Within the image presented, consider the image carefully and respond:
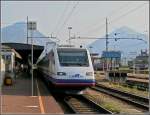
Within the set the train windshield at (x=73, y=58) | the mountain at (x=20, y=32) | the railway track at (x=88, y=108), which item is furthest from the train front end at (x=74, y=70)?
the mountain at (x=20, y=32)

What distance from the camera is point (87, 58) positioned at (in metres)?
24.6

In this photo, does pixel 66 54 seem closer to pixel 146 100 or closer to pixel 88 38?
pixel 146 100

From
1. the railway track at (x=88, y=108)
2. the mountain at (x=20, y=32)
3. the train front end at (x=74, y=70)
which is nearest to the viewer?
the railway track at (x=88, y=108)

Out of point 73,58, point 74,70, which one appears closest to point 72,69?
point 74,70

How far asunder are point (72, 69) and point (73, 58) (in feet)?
3.19

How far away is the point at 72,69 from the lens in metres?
23.8

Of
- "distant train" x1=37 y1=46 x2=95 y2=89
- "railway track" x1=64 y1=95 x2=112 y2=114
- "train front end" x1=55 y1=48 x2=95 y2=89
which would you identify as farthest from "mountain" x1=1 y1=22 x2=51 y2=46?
"railway track" x1=64 y1=95 x2=112 y2=114

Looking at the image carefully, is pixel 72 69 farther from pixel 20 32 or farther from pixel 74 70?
pixel 20 32

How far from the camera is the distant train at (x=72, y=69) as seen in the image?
2362 cm

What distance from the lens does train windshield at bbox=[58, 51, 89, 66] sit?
2431 cm

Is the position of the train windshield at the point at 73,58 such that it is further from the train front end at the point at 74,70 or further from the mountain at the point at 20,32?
the mountain at the point at 20,32

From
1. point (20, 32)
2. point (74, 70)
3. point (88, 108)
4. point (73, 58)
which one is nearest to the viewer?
point (88, 108)

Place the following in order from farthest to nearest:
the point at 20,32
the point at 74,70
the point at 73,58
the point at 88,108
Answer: the point at 20,32
the point at 73,58
the point at 74,70
the point at 88,108

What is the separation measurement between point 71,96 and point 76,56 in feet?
10.9
